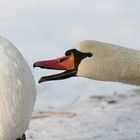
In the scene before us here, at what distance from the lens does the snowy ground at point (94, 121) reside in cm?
770

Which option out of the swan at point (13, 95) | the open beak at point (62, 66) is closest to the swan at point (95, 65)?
the open beak at point (62, 66)

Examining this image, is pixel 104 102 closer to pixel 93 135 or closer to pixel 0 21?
pixel 93 135

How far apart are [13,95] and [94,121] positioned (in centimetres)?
302

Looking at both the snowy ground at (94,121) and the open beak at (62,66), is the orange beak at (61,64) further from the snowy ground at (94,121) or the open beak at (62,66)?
the snowy ground at (94,121)

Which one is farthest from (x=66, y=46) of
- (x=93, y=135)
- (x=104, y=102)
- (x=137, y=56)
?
(x=137, y=56)

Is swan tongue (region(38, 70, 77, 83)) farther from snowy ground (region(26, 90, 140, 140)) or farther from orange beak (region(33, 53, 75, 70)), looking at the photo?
snowy ground (region(26, 90, 140, 140))

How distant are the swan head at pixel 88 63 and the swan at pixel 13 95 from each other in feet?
2.18

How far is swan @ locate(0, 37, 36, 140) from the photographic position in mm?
5426

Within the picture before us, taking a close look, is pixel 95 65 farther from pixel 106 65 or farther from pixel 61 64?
pixel 61 64

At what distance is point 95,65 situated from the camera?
248 inches

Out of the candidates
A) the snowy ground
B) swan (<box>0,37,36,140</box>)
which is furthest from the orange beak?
the snowy ground

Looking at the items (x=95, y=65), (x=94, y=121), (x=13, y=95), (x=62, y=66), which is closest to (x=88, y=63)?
(x=95, y=65)

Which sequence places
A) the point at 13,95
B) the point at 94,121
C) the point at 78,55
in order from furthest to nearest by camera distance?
the point at 94,121
the point at 78,55
the point at 13,95

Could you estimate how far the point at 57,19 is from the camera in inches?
481
